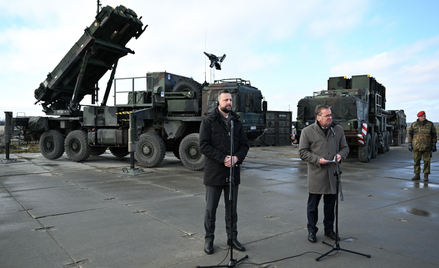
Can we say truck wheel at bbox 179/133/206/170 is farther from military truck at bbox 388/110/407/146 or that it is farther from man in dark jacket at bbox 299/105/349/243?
military truck at bbox 388/110/407/146

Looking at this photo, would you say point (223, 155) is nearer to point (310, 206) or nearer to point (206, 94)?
point (310, 206)

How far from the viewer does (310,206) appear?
13.4 feet

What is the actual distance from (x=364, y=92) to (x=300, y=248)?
12.2 m

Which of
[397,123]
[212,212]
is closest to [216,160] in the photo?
[212,212]

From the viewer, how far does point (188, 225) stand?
459cm

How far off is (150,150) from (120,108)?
211 centimetres

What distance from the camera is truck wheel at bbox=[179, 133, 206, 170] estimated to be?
10281 millimetres

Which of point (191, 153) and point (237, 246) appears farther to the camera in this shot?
point (191, 153)

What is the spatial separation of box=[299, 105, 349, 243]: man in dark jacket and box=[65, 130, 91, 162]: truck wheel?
1041 centimetres

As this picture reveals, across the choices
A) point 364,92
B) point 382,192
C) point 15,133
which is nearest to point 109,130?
point 15,133

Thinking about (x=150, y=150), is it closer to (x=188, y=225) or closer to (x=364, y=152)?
(x=188, y=225)

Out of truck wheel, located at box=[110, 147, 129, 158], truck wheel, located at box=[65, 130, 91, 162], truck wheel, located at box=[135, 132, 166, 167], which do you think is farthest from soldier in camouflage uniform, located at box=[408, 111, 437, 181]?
truck wheel, located at box=[65, 130, 91, 162]

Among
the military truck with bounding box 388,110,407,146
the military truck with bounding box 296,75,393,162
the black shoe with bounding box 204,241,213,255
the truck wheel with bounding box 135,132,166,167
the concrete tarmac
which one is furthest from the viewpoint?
the military truck with bounding box 388,110,407,146

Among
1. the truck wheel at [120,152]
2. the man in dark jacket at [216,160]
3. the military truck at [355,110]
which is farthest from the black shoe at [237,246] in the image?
the truck wheel at [120,152]
